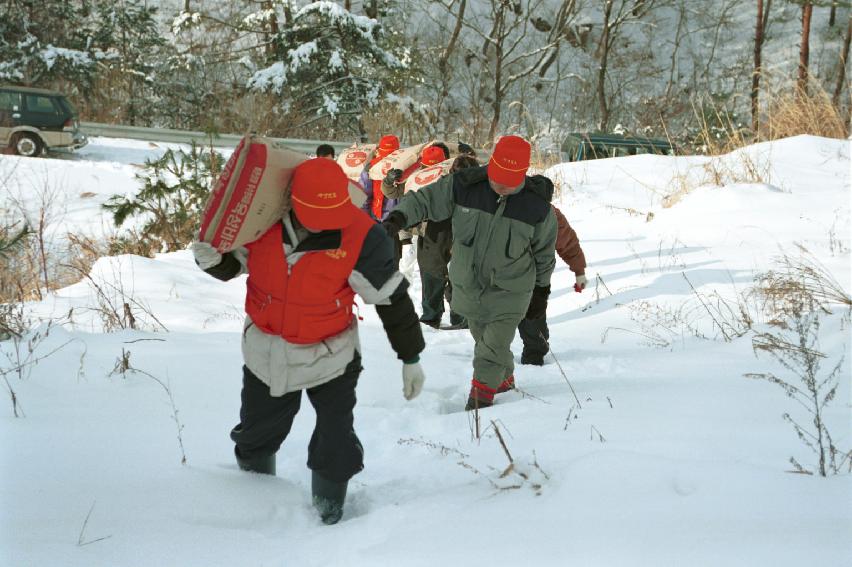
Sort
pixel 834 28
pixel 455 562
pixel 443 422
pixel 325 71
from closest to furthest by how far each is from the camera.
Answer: pixel 455 562, pixel 443 422, pixel 325 71, pixel 834 28

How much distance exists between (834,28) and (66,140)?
2643 centimetres

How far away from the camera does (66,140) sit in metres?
12.8

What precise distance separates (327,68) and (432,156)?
39.9ft

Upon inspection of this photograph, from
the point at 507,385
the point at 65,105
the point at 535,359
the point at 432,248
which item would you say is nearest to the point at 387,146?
the point at 432,248

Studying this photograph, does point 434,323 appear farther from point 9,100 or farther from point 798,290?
point 9,100

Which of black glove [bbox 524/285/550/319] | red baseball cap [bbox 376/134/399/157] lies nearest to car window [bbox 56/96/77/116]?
red baseball cap [bbox 376/134/399/157]

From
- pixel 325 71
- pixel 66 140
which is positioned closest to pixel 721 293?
pixel 66 140

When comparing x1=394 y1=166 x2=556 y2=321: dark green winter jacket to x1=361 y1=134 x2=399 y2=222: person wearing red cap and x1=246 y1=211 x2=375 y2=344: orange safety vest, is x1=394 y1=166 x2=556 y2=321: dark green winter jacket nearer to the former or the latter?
x1=246 y1=211 x2=375 y2=344: orange safety vest

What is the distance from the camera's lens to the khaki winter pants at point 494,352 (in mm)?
3977

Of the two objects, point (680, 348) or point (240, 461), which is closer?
point (240, 461)

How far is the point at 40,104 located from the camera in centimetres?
1268

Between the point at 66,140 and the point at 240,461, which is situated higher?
the point at 66,140

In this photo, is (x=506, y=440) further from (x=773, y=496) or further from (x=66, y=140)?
(x=66, y=140)

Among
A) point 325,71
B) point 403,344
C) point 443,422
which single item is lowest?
point 443,422
